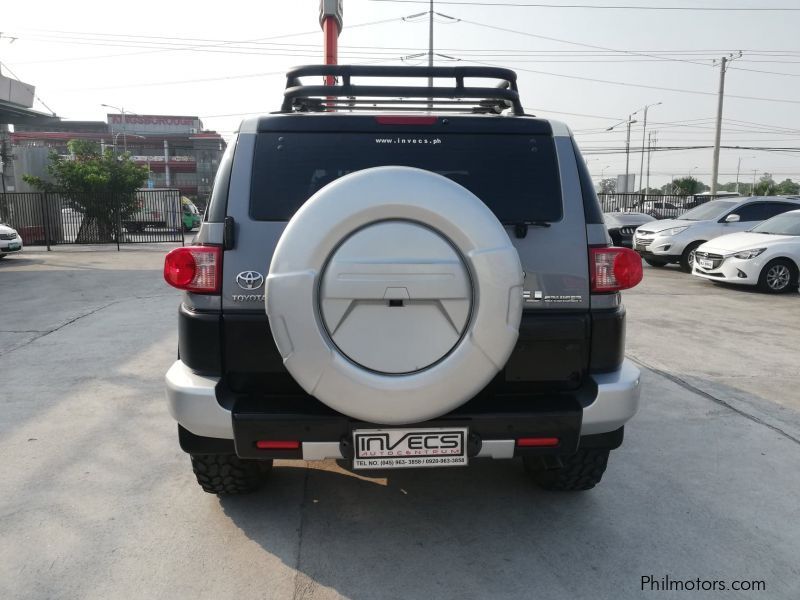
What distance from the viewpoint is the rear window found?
266 cm

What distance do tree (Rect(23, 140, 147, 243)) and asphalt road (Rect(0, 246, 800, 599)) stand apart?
19.5 metres

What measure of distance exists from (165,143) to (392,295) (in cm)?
8874

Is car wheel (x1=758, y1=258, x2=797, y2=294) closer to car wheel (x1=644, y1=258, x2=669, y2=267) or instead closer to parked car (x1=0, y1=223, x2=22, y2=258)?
car wheel (x1=644, y1=258, x2=669, y2=267)

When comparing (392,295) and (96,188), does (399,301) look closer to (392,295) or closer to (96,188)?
(392,295)

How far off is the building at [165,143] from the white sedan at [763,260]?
2850 inches

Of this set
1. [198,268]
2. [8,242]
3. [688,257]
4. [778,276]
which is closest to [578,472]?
[198,268]

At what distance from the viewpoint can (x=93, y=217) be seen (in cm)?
2277

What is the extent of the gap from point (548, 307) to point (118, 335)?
5.83 m

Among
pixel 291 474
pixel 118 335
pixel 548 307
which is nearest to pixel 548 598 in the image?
pixel 548 307

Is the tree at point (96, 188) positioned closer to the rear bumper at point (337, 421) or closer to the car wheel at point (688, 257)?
the car wheel at point (688, 257)

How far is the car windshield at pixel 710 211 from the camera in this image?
13852mm

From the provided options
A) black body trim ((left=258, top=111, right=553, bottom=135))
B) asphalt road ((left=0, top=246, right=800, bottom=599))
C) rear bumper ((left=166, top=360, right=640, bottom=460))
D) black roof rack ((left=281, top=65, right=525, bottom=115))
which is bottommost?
asphalt road ((left=0, top=246, right=800, bottom=599))

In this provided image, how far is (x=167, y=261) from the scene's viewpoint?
2613 mm

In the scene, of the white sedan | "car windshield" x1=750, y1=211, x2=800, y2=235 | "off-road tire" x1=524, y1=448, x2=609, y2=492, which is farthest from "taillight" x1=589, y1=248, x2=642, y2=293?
"car windshield" x1=750, y1=211, x2=800, y2=235
